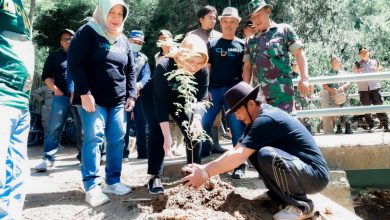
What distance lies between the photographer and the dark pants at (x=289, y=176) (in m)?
3.04

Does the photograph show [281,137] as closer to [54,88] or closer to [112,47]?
[112,47]

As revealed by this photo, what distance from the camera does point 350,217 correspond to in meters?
3.20

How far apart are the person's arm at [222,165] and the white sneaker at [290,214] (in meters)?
0.48

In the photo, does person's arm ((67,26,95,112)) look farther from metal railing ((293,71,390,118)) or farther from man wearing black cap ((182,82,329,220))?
metal railing ((293,71,390,118))

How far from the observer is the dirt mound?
2988mm

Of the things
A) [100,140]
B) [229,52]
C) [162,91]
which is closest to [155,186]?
[100,140]

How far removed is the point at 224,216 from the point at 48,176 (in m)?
3.13

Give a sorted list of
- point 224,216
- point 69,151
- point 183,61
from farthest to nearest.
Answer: point 69,151 < point 183,61 < point 224,216

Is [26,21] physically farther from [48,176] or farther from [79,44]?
[48,176]

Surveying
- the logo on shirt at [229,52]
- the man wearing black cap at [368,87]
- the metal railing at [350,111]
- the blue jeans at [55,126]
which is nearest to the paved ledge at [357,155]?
the metal railing at [350,111]

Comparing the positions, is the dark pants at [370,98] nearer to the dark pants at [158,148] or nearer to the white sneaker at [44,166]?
the dark pants at [158,148]

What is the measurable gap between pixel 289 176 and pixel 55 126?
12.5ft

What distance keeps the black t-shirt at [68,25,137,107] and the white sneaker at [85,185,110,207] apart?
0.83 m

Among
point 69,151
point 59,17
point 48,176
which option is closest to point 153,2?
point 59,17
